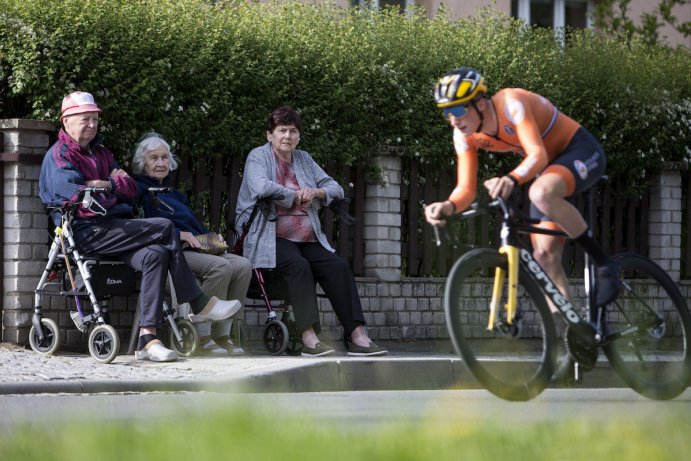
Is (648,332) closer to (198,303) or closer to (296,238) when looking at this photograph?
(198,303)

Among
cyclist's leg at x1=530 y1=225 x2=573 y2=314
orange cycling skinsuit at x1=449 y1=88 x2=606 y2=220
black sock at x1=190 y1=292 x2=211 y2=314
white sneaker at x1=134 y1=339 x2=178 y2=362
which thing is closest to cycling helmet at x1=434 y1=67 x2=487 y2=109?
orange cycling skinsuit at x1=449 y1=88 x2=606 y2=220

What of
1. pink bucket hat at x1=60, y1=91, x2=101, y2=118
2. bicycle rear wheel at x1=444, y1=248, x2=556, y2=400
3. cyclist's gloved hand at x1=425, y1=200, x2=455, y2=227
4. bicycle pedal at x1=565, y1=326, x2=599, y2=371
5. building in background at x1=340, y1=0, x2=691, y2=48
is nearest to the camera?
bicycle rear wheel at x1=444, y1=248, x2=556, y2=400

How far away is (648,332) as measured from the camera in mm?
7609

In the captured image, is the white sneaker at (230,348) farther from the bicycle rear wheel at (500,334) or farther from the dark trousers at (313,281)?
the bicycle rear wheel at (500,334)

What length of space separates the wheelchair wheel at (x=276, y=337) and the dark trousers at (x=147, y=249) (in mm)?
972

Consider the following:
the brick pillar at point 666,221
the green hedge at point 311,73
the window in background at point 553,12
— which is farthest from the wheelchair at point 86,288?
the window in background at point 553,12

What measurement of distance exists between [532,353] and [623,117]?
8569 mm

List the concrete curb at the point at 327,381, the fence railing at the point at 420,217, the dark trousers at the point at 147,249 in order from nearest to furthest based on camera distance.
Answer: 1. the concrete curb at the point at 327,381
2. the dark trousers at the point at 147,249
3. the fence railing at the point at 420,217

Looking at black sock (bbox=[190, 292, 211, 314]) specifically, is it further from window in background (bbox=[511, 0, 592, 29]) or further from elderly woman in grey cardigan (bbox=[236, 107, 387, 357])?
window in background (bbox=[511, 0, 592, 29])

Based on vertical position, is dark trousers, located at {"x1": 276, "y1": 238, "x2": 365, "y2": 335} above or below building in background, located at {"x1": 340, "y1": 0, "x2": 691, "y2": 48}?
below

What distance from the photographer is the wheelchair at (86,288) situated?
10.2 metres

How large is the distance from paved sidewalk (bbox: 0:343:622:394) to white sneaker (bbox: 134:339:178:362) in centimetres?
6

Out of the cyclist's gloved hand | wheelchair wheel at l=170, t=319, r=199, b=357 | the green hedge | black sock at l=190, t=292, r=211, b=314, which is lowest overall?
wheelchair wheel at l=170, t=319, r=199, b=357

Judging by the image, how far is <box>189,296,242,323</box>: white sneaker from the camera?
34.1 feet
